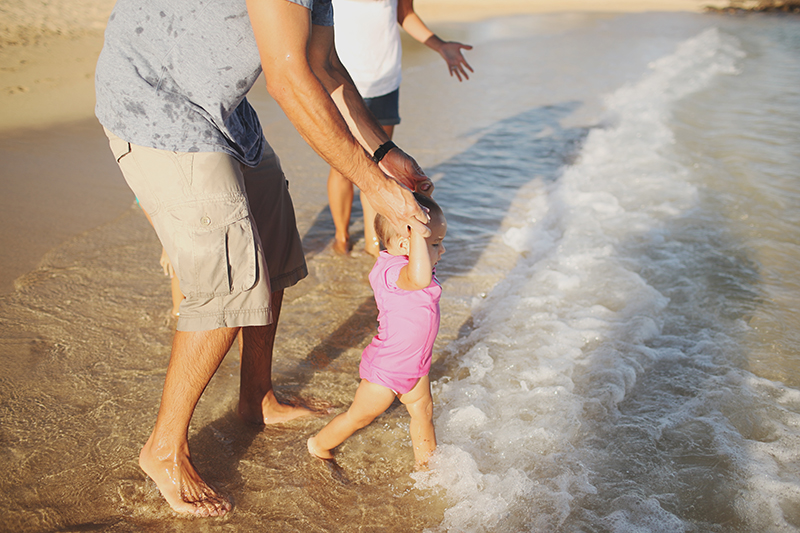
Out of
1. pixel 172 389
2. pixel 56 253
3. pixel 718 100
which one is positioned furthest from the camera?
pixel 718 100

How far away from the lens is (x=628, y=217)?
16.0ft

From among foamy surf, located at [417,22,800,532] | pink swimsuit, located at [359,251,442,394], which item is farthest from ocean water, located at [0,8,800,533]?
pink swimsuit, located at [359,251,442,394]

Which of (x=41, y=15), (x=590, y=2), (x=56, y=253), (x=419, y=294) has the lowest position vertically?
(x=590, y=2)

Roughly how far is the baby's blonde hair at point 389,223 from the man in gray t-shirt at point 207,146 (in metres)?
0.13

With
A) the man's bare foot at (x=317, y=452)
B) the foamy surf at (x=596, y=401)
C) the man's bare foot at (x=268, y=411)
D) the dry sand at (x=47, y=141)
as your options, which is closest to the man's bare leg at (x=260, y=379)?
the man's bare foot at (x=268, y=411)

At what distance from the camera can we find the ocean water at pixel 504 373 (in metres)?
2.16

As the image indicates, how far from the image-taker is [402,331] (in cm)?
204

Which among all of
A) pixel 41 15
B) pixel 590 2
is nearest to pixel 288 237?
pixel 41 15

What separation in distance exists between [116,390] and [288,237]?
1.13 meters

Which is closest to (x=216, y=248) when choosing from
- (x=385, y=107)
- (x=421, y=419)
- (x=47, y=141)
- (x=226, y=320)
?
(x=226, y=320)

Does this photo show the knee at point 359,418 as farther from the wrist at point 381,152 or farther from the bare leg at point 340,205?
the bare leg at point 340,205

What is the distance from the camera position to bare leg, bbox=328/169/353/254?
3920mm

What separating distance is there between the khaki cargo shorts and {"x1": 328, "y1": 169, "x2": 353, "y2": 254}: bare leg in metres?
1.91

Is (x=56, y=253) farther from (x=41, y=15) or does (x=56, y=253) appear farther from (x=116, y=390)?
(x=41, y=15)
